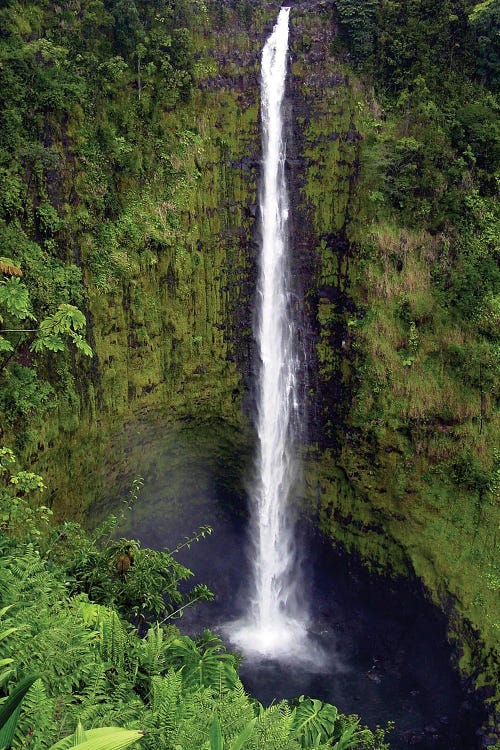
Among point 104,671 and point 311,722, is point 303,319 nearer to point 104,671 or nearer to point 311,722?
point 311,722

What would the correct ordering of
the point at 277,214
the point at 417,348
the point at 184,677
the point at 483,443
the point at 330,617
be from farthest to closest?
1. the point at 277,214
2. the point at 330,617
3. the point at 417,348
4. the point at 483,443
5. the point at 184,677

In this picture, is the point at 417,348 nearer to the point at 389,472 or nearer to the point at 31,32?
the point at 389,472

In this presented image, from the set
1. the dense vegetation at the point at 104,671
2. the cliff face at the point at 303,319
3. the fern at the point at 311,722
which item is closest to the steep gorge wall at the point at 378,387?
the cliff face at the point at 303,319

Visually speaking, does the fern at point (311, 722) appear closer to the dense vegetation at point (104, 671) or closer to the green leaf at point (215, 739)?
the dense vegetation at point (104, 671)

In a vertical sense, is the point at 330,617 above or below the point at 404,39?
below

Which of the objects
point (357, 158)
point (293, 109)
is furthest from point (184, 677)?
point (293, 109)

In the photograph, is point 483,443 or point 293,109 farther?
point 293,109

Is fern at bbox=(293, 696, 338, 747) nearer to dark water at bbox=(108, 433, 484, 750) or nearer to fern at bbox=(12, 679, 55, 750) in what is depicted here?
fern at bbox=(12, 679, 55, 750)

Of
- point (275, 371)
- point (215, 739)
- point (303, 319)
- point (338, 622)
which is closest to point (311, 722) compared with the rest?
point (215, 739)
